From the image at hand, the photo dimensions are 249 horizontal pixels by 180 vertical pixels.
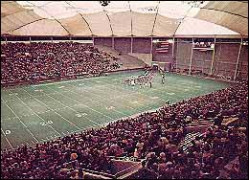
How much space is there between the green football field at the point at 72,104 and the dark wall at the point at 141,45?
437 inches

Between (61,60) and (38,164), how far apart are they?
22.4m

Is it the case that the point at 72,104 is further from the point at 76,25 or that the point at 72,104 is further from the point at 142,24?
the point at 142,24

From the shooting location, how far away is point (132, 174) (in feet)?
18.3

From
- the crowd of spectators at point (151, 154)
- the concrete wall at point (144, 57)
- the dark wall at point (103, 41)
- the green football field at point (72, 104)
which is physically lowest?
the green football field at point (72, 104)

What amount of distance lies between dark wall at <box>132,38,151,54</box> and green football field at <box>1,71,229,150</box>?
36.4 feet

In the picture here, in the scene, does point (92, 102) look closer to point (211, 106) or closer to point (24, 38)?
point (211, 106)

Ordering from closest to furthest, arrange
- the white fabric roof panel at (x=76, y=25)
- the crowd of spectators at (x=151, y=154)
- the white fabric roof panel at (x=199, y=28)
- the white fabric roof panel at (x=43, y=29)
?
the crowd of spectators at (x=151, y=154) < the white fabric roof panel at (x=199, y=28) < the white fabric roof panel at (x=43, y=29) < the white fabric roof panel at (x=76, y=25)

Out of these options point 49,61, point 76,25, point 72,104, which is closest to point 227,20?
point 76,25

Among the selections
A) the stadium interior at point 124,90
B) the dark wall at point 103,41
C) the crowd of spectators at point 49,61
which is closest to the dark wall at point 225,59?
the stadium interior at point 124,90

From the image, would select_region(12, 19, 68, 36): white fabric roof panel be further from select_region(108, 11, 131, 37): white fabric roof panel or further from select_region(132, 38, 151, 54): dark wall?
select_region(132, 38, 151, 54): dark wall

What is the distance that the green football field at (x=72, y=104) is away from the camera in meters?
11.2

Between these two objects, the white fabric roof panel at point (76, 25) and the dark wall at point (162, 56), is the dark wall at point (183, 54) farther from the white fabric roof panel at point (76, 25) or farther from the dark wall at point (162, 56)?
the white fabric roof panel at point (76, 25)

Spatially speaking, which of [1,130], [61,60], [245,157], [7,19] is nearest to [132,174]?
[245,157]

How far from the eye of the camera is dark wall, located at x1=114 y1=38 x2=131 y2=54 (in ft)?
112
